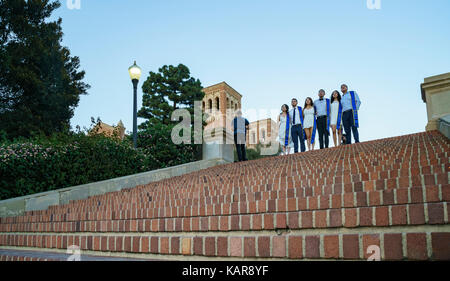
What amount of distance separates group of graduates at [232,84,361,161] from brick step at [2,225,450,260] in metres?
6.54

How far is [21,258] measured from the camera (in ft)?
11.1

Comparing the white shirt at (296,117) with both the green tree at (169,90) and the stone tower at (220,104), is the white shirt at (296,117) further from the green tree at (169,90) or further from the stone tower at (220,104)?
the stone tower at (220,104)

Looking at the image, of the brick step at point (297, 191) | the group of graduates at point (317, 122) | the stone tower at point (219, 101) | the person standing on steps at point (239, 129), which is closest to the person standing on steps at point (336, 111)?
the group of graduates at point (317, 122)

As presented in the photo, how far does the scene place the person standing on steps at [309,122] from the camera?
29.7 ft

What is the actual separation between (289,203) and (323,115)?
21.3 feet

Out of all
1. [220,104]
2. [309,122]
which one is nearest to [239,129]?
[309,122]

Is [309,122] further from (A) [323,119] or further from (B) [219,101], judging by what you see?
(B) [219,101]

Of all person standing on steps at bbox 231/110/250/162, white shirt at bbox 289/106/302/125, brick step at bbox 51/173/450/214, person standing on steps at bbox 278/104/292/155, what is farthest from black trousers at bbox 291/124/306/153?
brick step at bbox 51/173/450/214

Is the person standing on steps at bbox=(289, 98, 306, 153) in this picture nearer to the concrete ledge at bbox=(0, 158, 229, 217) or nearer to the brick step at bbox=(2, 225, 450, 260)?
the concrete ledge at bbox=(0, 158, 229, 217)

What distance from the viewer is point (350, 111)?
334 inches

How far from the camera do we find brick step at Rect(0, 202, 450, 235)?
6.81 feet

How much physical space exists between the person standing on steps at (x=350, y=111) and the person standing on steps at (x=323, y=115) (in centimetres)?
41

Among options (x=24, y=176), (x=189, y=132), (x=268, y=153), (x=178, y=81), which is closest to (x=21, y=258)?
(x=24, y=176)
